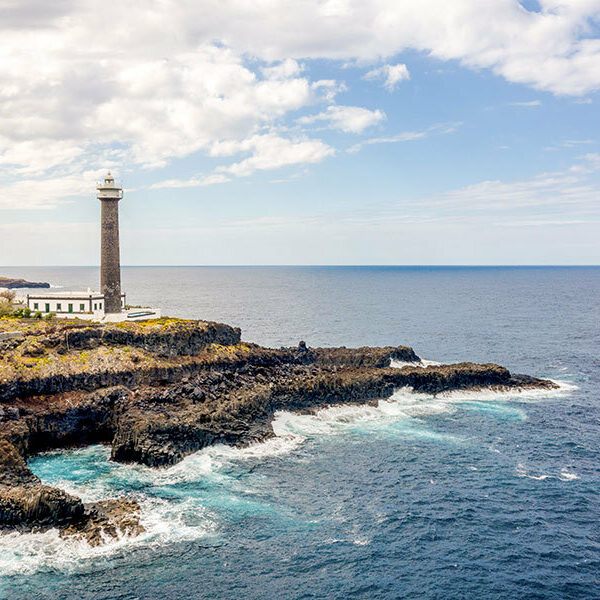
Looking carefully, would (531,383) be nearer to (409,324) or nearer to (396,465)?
(396,465)

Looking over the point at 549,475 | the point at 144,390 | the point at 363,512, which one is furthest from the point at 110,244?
the point at 549,475

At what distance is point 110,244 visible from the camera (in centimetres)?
8156

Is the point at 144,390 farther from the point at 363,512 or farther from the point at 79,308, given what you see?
the point at 79,308

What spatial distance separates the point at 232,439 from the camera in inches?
1842

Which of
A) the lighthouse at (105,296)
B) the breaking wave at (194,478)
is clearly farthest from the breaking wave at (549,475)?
the lighthouse at (105,296)

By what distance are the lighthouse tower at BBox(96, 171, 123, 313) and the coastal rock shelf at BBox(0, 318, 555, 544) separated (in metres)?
15.8

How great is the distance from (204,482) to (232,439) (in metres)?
7.66

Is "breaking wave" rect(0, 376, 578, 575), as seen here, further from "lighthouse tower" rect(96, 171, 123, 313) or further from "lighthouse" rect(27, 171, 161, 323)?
"lighthouse tower" rect(96, 171, 123, 313)

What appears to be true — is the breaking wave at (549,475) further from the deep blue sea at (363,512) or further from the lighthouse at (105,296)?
the lighthouse at (105,296)

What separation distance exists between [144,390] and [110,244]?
113ft

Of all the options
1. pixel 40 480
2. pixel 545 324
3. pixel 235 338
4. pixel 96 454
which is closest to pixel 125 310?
pixel 235 338

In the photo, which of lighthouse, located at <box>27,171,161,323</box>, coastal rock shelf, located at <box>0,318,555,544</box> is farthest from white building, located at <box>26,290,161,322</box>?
coastal rock shelf, located at <box>0,318,555,544</box>

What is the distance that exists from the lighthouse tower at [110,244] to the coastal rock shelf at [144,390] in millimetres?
15807

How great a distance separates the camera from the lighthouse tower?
79.9 m
